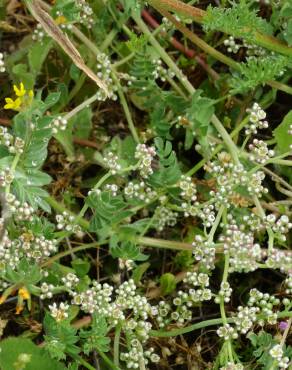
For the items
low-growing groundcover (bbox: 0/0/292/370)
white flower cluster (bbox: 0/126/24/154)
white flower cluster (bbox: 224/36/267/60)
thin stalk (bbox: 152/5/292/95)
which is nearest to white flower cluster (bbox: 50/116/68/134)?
low-growing groundcover (bbox: 0/0/292/370)

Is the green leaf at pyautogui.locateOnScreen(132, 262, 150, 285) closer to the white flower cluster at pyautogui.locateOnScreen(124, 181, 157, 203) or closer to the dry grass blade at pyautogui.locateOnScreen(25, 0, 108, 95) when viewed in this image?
the white flower cluster at pyautogui.locateOnScreen(124, 181, 157, 203)

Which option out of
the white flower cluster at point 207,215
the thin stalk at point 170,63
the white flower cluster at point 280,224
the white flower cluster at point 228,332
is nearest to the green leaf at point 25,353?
the white flower cluster at point 228,332

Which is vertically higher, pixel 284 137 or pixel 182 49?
pixel 182 49

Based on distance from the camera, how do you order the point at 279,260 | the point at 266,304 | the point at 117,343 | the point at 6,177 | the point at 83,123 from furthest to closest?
the point at 83,123 < the point at 117,343 < the point at 266,304 < the point at 279,260 < the point at 6,177

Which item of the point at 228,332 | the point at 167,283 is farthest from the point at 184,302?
the point at 228,332

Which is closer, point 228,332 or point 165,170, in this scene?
point 228,332

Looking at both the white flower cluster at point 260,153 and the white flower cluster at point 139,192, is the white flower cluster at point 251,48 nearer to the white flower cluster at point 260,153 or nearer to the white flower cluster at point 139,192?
the white flower cluster at point 260,153

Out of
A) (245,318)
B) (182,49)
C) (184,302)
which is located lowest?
(184,302)

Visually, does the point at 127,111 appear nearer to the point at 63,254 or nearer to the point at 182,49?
the point at 182,49
